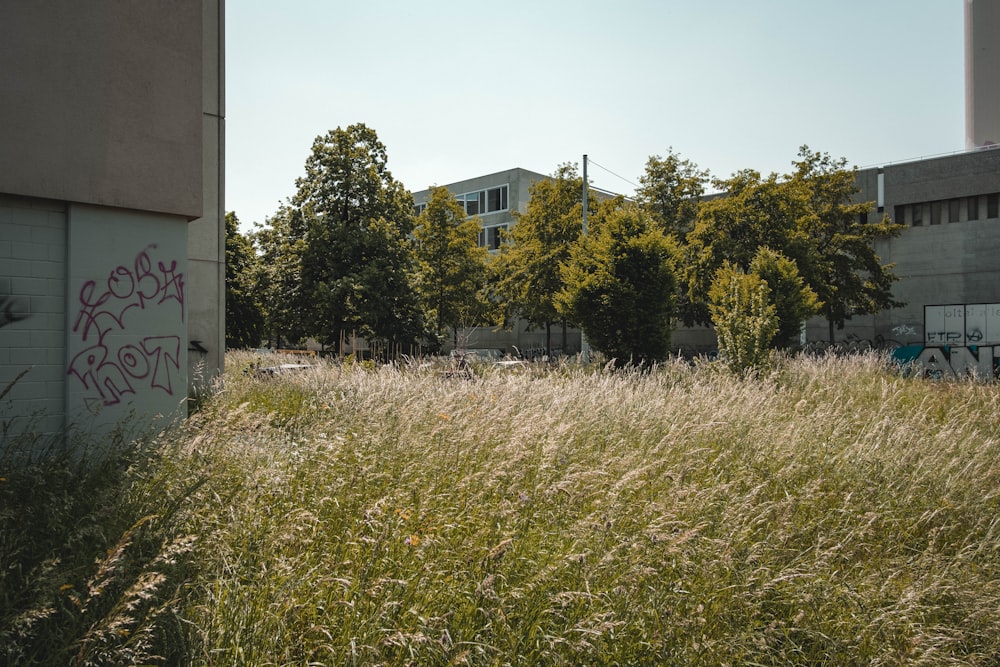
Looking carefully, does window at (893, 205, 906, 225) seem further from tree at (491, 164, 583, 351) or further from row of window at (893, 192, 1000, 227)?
tree at (491, 164, 583, 351)

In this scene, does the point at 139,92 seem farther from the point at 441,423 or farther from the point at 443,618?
the point at 443,618

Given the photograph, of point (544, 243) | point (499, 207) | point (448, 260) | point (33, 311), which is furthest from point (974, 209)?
point (33, 311)

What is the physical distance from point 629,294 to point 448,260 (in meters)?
18.5

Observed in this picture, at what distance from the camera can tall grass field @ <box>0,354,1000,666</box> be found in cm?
276

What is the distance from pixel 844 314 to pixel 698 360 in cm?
1950

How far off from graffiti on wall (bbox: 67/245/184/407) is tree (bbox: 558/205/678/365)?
10229 mm

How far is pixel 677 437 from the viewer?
585 centimetres

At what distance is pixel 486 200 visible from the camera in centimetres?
5375

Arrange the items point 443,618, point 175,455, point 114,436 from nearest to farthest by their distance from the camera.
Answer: point 443,618 → point 175,455 → point 114,436

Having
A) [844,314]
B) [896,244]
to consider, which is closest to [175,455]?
[844,314]

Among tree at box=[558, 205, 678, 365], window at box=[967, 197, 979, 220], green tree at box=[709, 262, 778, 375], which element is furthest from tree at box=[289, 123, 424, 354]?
window at box=[967, 197, 979, 220]

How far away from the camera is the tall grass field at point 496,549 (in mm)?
2760

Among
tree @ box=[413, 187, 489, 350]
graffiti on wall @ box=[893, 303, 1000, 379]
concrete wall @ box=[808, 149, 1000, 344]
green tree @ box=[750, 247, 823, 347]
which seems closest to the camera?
green tree @ box=[750, 247, 823, 347]

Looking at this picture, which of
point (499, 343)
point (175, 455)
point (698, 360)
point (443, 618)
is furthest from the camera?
point (499, 343)
